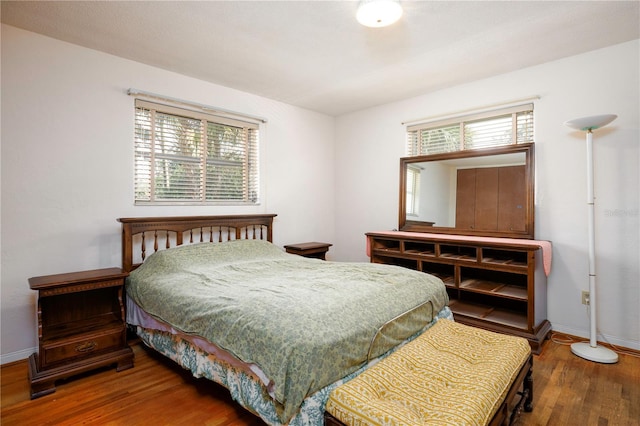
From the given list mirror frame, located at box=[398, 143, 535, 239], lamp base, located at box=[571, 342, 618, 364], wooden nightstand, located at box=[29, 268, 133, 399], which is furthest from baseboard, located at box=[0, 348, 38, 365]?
lamp base, located at box=[571, 342, 618, 364]

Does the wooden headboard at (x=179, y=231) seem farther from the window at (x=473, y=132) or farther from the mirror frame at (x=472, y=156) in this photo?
the window at (x=473, y=132)

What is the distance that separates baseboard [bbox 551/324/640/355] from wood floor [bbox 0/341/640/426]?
24 cm

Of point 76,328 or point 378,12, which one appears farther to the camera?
point 76,328

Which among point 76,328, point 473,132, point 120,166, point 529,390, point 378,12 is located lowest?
point 529,390

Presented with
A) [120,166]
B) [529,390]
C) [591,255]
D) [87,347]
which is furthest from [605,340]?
[120,166]

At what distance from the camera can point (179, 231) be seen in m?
3.10

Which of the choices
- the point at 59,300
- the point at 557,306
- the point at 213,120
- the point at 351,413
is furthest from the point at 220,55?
the point at 557,306

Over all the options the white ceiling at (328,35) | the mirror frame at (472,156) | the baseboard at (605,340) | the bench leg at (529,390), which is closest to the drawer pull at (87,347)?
the white ceiling at (328,35)

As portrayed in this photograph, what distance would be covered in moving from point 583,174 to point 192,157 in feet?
11.8

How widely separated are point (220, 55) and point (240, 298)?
2121 mm

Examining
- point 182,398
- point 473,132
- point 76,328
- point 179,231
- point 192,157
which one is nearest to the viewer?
point 182,398

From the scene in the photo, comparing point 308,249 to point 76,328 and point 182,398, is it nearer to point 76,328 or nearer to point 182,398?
point 182,398

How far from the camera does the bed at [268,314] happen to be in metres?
1.43

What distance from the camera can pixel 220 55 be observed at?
2.84 meters
